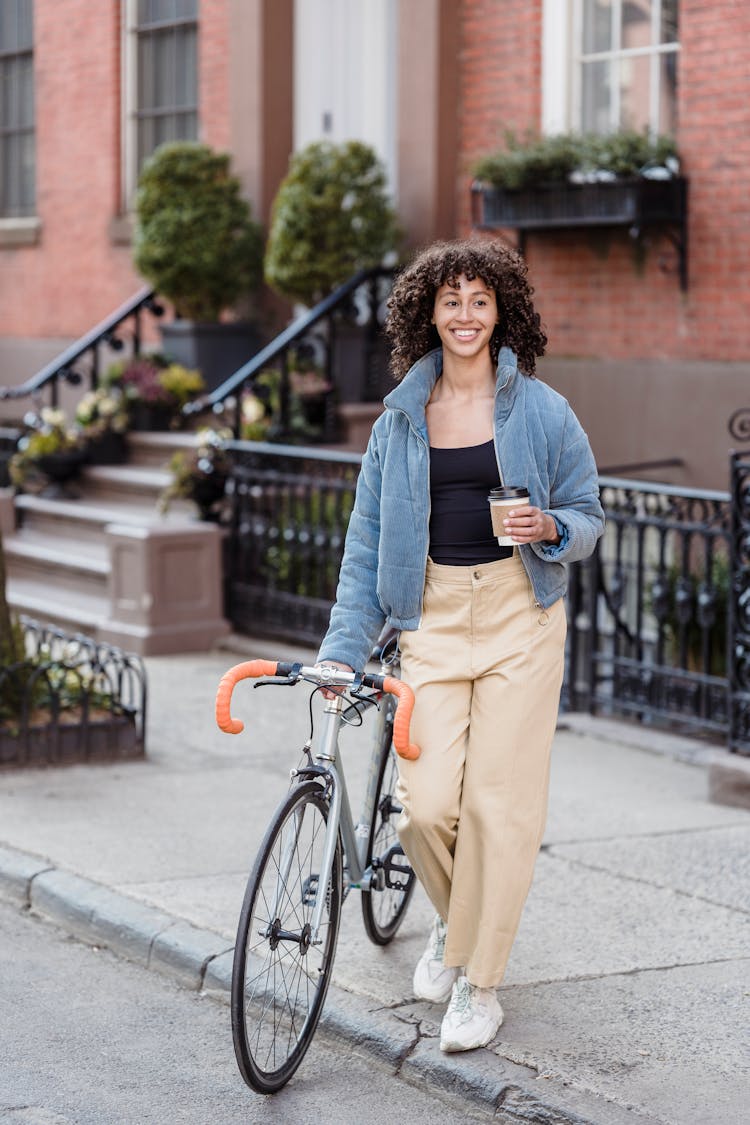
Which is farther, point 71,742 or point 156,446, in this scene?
point 156,446

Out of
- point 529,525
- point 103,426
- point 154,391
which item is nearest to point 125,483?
point 103,426

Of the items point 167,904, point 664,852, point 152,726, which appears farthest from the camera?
point 152,726

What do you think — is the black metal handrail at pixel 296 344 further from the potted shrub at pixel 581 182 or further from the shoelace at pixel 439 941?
the shoelace at pixel 439 941

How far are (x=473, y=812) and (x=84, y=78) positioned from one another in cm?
1210

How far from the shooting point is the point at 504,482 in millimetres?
4453

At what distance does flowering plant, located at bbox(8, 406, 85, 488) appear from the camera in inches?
497

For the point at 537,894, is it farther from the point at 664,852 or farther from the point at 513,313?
the point at 513,313

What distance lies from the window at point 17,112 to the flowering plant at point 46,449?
4.50m

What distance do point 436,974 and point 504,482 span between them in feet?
4.69

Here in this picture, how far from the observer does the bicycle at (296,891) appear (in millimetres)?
4270

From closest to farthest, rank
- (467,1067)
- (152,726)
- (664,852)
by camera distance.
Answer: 1. (467,1067)
2. (664,852)
3. (152,726)

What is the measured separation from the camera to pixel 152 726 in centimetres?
848

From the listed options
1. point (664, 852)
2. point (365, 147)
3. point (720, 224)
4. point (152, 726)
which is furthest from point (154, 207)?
point (664, 852)

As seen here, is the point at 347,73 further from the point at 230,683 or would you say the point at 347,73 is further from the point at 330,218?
the point at 230,683
